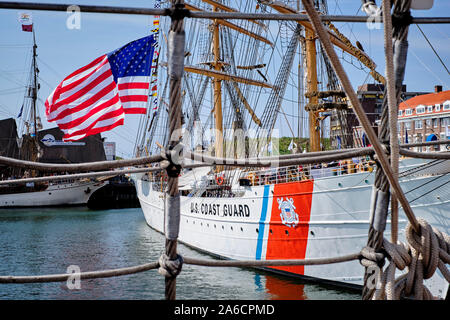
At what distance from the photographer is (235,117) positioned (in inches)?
804

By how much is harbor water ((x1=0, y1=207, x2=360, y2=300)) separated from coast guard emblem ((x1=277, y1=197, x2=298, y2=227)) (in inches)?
58.2

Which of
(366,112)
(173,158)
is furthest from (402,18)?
(366,112)

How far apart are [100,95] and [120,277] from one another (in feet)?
29.4

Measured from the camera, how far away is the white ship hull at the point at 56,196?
4272 centimetres

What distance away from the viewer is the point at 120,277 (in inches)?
451

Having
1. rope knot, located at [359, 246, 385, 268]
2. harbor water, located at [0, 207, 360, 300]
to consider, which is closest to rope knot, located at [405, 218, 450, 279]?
rope knot, located at [359, 246, 385, 268]

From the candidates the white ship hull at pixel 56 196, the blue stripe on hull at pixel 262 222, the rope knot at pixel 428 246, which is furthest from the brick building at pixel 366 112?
the white ship hull at pixel 56 196

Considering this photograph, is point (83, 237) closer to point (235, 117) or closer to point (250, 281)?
point (235, 117)

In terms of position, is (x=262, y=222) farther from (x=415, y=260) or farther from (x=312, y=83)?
(x=415, y=260)

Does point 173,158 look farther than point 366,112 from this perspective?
No

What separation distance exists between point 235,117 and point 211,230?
779cm

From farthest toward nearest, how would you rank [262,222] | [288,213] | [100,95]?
1. [262,222]
2. [288,213]
3. [100,95]

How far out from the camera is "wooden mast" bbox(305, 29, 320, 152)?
541 inches
